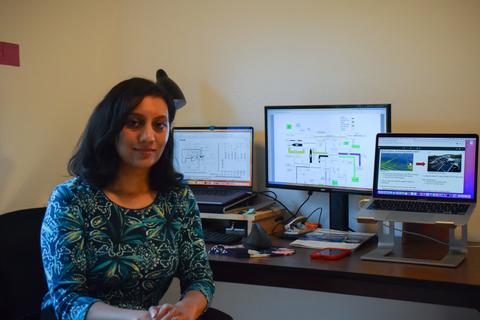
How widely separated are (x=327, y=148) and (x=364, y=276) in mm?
727

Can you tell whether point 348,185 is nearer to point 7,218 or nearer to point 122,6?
point 7,218

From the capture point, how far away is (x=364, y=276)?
6.49 feet

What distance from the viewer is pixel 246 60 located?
2.90 meters

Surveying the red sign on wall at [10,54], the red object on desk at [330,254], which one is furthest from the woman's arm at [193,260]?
the red sign on wall at [10,54]

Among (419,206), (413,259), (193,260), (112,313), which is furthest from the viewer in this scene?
(419,206)

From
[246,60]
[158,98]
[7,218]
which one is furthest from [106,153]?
[246,60]

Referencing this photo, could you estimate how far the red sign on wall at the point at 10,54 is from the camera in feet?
8.18

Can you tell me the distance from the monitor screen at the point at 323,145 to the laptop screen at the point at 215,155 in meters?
0.11

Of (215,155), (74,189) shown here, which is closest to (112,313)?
(74,189)

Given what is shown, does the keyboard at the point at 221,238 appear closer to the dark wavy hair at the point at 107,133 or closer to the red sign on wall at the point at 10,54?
the dark wavy hair at the point at 107,133

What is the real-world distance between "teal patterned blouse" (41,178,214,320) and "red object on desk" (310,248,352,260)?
0.44m

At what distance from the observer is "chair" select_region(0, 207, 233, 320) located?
6.23 feet

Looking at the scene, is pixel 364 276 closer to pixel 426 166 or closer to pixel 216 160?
pixel 426 166

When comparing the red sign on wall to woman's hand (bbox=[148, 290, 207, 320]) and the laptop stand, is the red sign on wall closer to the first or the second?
woman's hand (bbox=[148, 290, 207, 320])
